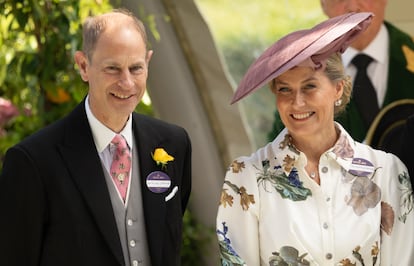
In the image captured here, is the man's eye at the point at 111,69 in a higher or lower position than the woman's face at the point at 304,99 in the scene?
higher

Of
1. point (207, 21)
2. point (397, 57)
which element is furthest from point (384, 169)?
point (207, 21)

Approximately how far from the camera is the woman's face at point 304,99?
3641mm

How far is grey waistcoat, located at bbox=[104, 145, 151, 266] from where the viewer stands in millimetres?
3707

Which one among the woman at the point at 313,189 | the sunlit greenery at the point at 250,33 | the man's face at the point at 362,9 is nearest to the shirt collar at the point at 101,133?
the woman at the point at 313,189

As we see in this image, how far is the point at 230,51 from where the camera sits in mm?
6355

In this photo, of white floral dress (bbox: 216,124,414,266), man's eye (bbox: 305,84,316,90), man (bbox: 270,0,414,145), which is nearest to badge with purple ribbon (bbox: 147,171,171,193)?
white floral dress (bbox: 216,124,414,266)

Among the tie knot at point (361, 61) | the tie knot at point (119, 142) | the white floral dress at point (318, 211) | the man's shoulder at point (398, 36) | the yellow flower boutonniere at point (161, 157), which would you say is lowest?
the white floral dress at point (318, 211)

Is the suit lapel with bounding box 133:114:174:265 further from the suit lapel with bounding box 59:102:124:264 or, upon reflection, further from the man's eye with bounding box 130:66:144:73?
the man's eye with bounding box 130:66:144:73

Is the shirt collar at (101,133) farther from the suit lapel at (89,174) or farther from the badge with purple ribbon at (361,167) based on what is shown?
the badge with purple ribbon at (361,167)

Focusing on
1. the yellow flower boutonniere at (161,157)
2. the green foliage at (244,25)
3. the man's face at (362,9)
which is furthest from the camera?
the green foliage at (244,25)

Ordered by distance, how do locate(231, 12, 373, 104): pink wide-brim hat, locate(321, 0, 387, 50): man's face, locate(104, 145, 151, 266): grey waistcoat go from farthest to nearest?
1. locate(321, 0, 387, 50): man's face
2. locate(104, 145, 151, 266): grey waistcoat
3. locate(231, 12, 373, 104): pink wide-brim hat

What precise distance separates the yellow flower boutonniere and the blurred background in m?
2.02

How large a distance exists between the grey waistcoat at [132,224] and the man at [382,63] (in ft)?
5.03

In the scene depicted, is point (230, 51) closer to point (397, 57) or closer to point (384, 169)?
point (397, 57)
